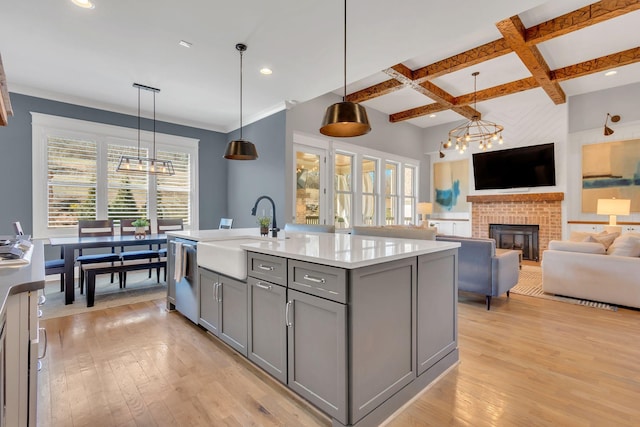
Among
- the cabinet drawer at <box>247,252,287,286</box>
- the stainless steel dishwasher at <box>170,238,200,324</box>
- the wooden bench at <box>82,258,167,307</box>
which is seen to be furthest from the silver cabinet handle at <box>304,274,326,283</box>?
the wooden bench at <box>82,258,167,307</box>

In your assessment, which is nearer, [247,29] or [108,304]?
[247,29]

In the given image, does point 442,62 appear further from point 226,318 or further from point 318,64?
point 226,318

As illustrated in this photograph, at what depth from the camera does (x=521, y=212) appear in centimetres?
672

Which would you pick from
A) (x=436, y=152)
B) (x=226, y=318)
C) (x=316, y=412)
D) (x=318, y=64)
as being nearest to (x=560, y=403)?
(x=316, y=412)

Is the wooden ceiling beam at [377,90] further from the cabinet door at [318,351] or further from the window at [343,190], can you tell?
the cabinet door at [318,351]

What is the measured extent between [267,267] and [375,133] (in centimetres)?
552

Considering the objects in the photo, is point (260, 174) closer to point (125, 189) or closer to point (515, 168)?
point (125, 189)

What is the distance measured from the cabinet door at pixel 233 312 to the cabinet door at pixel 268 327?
10cm

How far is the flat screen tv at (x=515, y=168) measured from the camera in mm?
6343

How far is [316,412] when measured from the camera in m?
1.78

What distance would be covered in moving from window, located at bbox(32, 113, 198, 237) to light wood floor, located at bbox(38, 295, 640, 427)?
8.12 ft

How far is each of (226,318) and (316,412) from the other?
1033 millimetres

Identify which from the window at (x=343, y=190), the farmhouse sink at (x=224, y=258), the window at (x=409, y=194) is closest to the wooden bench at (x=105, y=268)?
the farmhouse sink at (x=224, y=258)

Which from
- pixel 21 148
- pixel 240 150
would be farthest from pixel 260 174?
pixel 21 148
